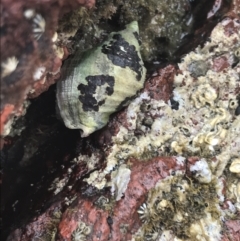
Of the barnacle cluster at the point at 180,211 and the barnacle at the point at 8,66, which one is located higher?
the barnacle at the point at 8,66

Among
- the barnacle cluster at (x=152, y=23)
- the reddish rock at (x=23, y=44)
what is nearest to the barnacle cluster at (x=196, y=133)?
the barnacle cluster at (x=152, y=23)

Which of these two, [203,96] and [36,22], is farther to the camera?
[203,96]

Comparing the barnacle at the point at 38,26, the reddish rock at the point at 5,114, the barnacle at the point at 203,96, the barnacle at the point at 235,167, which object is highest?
the barnacle at the point at 38,26

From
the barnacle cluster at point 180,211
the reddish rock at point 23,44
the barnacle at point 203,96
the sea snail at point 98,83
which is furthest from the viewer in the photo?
the barnacle at point 203,96

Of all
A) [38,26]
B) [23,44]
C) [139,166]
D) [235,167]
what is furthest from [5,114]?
[235,167]

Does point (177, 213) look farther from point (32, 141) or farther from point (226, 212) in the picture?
point (32, 141)

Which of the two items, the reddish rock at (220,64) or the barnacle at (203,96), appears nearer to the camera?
the barnacle at (203,96)

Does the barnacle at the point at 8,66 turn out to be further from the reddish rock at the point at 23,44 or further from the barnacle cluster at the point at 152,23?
the barnacle cluster at the point at 152,23

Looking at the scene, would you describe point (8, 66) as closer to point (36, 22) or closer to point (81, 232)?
point (36, 22)
